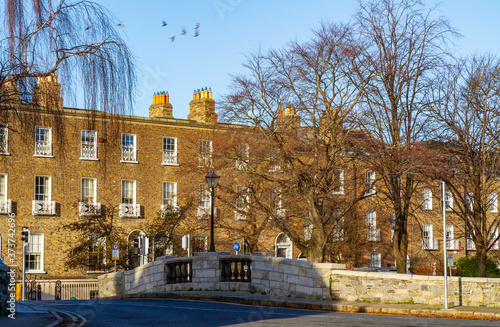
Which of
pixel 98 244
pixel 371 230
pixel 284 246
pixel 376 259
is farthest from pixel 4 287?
pixel 376 259

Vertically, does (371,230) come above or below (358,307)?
above

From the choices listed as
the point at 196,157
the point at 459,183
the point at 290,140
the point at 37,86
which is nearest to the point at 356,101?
the point at 290,140

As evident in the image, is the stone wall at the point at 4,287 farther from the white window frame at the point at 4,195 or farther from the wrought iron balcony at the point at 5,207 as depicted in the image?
the white window frame at the point at 4,195

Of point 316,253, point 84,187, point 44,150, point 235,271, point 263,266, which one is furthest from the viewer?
point 84,187

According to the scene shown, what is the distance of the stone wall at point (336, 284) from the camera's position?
18984 mm

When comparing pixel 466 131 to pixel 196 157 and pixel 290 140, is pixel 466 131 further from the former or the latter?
pixel 196 157

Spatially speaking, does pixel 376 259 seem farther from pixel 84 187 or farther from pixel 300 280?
pixel 300 280

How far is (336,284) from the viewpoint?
2059cm

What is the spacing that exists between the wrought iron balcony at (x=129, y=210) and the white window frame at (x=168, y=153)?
147 inches

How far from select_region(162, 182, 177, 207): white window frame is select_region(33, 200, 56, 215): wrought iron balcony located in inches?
304

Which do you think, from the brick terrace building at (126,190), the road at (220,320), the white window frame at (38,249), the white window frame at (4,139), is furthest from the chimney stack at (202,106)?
the white window frame at (4,139)

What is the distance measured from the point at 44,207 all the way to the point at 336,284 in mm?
27704

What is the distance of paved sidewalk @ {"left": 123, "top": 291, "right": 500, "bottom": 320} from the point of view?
1709 centimetres

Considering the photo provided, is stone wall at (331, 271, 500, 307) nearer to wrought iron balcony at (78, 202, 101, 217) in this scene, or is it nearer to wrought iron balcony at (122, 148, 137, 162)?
wrought iron balcony at (78, 202, 101, 217)
